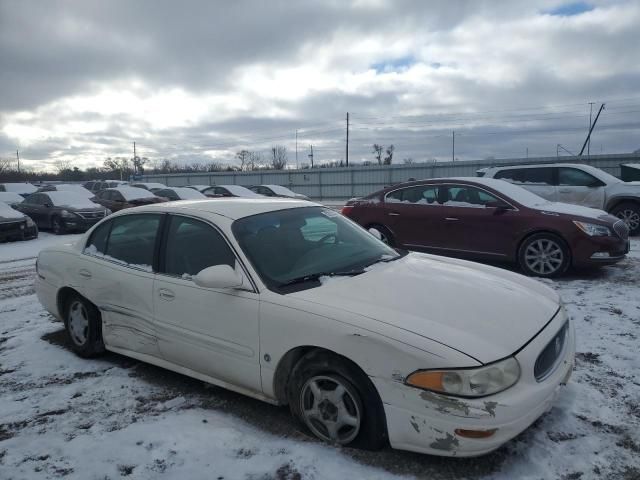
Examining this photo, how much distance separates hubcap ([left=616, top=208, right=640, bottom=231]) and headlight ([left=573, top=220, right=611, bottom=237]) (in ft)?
16.7

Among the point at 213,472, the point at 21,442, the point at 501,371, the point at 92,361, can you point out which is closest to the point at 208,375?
the point at 213,472

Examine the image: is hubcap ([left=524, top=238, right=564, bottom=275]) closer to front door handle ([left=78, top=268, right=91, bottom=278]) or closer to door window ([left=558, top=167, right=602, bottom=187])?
door window ([left=558, top=167, right=602, bottom=187])

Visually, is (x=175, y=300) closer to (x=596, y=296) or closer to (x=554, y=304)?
(x=554, y=304)

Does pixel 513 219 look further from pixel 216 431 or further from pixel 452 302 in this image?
pixel 216 431

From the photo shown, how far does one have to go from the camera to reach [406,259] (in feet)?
12.9

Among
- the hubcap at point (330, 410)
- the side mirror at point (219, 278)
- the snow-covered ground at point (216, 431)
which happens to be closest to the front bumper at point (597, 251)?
the snow-covered ground at point (216, 431)

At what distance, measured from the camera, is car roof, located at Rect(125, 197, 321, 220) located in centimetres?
375

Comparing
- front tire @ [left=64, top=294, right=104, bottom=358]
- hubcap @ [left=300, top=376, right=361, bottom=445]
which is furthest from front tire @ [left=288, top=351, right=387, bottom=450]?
front tire @ [left=64, top=294, right=104, bottom=358]

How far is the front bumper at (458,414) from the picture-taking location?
240 centimetres

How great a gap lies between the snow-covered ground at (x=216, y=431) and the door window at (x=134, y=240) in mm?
965

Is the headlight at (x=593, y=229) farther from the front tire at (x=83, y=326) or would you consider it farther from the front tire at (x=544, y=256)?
the front tire at (x=83, y=326)

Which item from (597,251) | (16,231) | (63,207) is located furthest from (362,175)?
(597,251)

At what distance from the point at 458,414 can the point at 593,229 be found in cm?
549

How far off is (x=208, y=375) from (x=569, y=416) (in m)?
2.43
